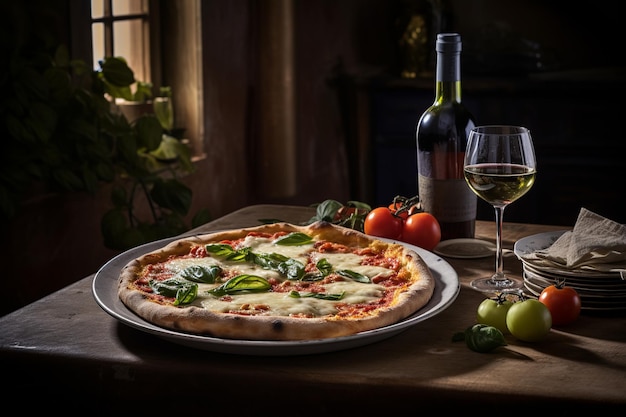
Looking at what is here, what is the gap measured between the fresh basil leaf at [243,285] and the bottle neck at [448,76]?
658mm

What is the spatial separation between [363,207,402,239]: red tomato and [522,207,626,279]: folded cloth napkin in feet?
1.30

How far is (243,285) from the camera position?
5.03 feet

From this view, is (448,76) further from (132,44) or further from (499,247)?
(132,44)

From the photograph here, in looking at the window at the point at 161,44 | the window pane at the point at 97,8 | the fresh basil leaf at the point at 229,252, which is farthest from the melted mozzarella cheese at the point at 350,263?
the window pane at the point at 97,8

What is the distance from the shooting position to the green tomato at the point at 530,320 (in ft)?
4.50

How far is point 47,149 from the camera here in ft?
9.25

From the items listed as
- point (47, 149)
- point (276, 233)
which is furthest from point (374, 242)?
point (47, 149)

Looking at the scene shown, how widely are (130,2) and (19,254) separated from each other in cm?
131

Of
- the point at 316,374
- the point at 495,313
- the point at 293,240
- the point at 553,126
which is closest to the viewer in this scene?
the point at 316,374

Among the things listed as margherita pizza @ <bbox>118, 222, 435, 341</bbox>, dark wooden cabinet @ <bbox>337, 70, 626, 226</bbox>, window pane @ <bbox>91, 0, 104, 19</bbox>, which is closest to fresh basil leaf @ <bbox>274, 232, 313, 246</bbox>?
margherita pizza @ <bbox>118, 222, 435, 341</bbox>

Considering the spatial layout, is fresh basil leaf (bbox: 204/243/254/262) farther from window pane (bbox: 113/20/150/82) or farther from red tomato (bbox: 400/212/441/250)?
window pane (bbox: 113/20/150/82)

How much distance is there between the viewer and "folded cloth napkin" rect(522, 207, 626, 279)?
5.04 feet

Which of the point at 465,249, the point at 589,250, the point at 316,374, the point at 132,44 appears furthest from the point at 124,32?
the point at 316,374

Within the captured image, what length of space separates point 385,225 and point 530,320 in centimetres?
64
